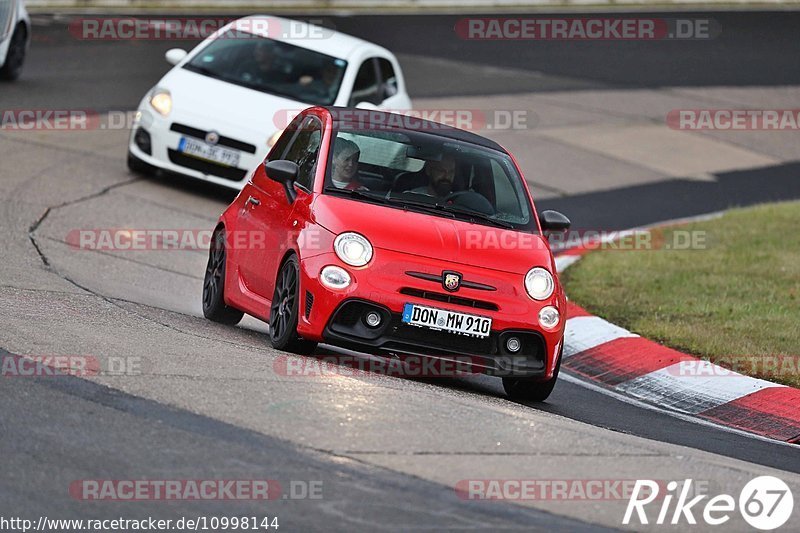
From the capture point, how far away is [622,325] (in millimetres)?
12039

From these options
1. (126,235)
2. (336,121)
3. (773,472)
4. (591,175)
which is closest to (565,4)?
(591,175)

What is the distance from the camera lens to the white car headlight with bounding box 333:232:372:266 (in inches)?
342

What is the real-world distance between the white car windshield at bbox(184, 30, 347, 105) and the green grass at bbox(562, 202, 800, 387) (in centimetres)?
338

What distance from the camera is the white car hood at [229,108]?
15.1 m

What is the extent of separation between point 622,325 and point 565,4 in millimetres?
22552

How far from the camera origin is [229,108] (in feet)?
50.3

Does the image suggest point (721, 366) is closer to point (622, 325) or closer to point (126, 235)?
point (622, 325)
